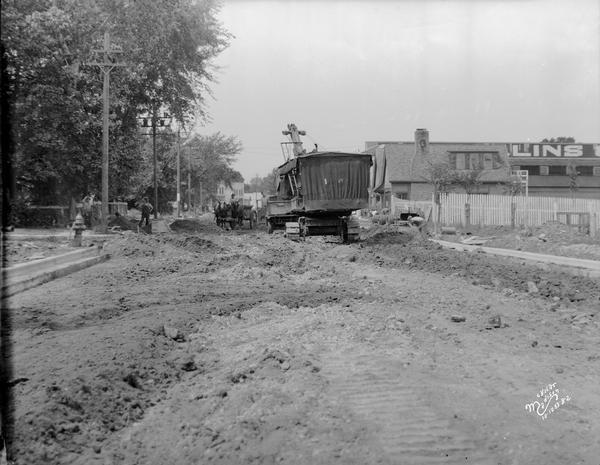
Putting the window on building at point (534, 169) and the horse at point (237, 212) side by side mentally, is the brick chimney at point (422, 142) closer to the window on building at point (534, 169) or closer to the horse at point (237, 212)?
the window on building at point (534, 169)

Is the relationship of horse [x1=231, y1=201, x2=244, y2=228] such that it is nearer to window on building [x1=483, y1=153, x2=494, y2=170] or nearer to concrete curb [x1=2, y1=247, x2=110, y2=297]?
concrete curb [x1=2, y1=247, x2=110, y2=297]

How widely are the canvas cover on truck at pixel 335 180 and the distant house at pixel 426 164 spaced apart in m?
33.2

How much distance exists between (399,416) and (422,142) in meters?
53.7

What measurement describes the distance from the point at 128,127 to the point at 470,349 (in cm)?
2808

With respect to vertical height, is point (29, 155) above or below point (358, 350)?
above

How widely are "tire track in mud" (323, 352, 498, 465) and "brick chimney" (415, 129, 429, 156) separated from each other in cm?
5197

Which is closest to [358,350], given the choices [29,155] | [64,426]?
[64,426]

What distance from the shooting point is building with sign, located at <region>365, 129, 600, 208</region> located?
54.6 m

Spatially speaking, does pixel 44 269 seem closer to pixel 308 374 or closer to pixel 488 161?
pixel 308 374

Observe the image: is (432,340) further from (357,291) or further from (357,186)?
(357,186)

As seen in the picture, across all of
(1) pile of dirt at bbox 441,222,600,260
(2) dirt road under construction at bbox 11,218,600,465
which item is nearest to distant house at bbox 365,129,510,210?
(1) pile of dirt at bbox 441,222,600,260

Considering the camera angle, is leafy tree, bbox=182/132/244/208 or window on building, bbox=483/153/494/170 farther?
leafy tree, bbox=182/132/244/208

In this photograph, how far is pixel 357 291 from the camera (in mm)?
10625

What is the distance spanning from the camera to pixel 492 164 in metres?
56.0
